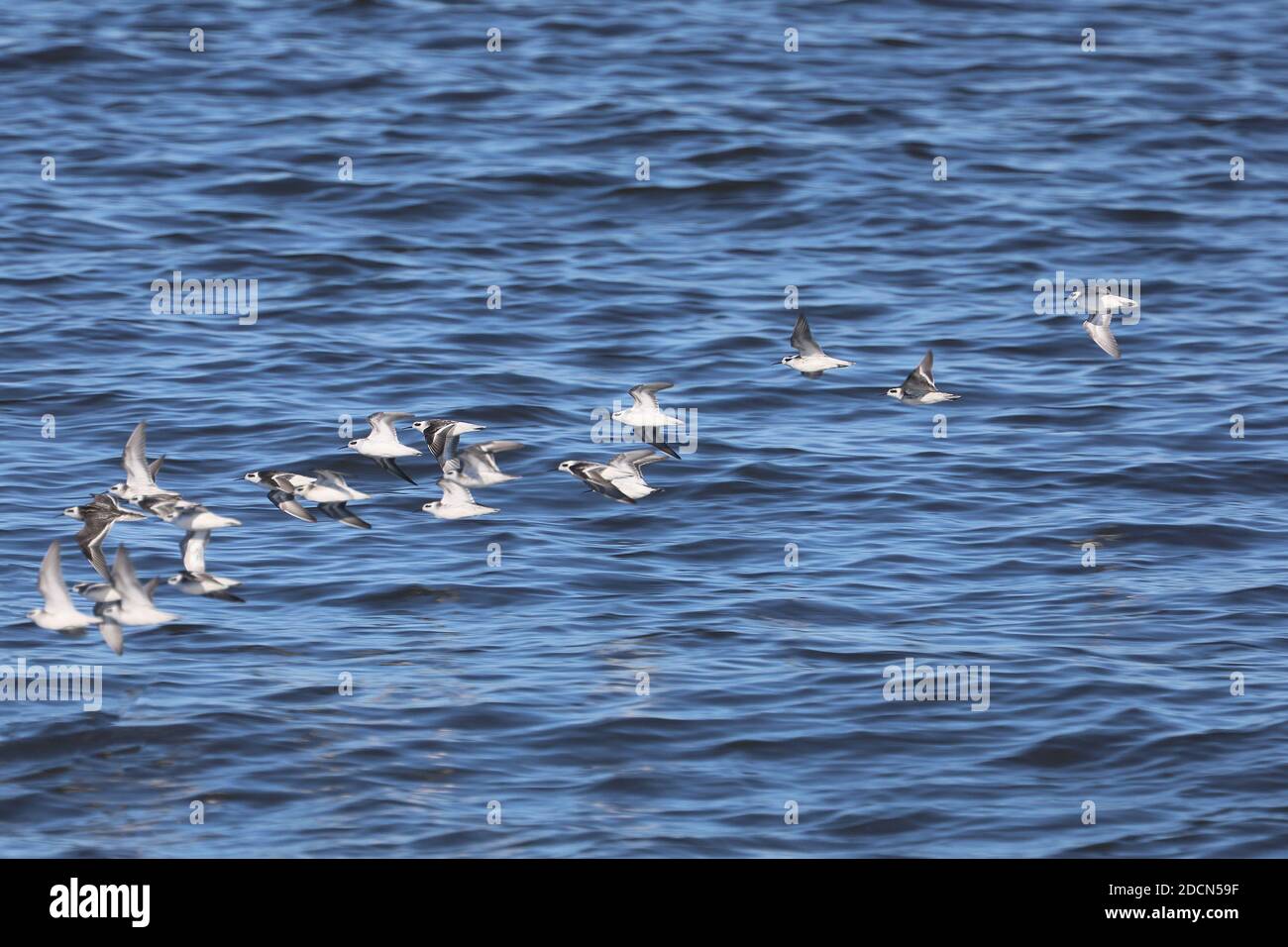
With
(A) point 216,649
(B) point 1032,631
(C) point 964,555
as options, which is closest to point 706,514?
(C) point 964,555

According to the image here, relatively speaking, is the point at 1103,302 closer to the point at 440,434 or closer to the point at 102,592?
the point at 440,434

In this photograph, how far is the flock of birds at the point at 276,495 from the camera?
46.8ft

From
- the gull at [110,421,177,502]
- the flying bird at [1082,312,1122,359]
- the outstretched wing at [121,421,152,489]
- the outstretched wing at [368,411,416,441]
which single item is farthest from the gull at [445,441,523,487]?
the flying bird at [1082,312,1122,359]

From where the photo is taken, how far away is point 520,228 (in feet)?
95.0

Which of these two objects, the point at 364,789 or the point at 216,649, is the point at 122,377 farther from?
the point at 364,789

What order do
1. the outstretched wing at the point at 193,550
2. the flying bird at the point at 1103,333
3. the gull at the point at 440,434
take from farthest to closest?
the flying bird at the point at 1103,333 < the gull at the point at 440,434 < the outstretched wing at the point at 193,550

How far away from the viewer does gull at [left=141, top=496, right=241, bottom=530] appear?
1495 cm

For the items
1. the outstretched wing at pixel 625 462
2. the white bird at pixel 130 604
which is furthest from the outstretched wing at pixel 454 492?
the white bird at pixel 130 604

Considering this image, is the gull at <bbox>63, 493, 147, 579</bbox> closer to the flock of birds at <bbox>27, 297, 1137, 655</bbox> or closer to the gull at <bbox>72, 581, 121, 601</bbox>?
the flock of birds at <bbox>27, 297, 1137, 655</bbox>

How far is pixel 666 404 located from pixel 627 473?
5.52 meters

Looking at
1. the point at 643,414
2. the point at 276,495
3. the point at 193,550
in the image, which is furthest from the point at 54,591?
the point at 643,414

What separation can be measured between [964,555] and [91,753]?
8715mm

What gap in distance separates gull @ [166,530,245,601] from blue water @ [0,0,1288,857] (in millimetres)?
856

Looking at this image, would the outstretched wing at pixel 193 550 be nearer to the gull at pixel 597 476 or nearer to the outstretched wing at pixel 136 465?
the outstretched wing at pixel 136 465
